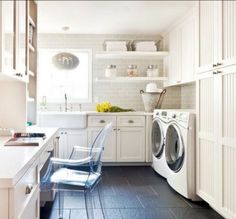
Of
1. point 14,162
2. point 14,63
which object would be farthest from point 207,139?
point 14,162

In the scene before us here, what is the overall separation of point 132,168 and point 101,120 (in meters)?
0.89

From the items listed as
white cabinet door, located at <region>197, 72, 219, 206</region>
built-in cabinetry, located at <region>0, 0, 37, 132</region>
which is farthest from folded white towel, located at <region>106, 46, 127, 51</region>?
white cabinet door, located at <region>197, 72, 219, 206</region>

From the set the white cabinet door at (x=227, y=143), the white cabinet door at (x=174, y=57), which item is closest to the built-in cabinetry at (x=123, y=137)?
the white cabinet door at (x=174, y=57)

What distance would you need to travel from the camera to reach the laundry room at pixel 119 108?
237 cm

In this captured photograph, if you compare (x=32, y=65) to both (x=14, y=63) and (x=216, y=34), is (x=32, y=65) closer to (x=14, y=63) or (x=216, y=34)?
(x=14, y=63)

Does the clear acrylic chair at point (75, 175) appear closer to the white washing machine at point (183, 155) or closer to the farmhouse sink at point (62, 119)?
the white washing machine at point (183, 155)

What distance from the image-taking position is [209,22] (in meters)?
2.91

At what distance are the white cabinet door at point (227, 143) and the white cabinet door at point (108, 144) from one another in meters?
2.37

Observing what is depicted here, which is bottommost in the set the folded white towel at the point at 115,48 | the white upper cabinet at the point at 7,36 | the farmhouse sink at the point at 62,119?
the farmhouse sink at the point at 62,119

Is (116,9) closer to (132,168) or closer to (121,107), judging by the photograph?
(121,107)

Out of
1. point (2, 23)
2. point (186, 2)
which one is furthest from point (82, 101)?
point (2, 23)

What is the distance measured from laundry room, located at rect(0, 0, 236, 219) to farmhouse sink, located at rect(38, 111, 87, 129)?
2cm

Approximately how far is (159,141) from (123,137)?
0.72 metres

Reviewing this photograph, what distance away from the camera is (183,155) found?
3.30 meters
